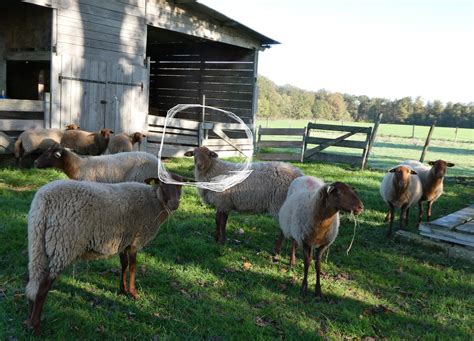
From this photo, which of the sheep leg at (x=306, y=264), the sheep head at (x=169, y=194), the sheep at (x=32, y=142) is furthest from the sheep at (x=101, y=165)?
the sheep at (x=32, y=142)

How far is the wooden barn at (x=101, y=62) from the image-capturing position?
11188mm

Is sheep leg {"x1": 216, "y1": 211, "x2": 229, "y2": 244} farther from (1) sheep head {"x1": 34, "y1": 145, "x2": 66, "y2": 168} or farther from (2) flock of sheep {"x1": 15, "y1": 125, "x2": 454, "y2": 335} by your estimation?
(1) sheep head {"x1": 34, "y1": 145, "x2": 66, "y2": 168}

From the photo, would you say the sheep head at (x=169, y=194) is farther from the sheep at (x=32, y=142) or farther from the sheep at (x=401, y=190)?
the sheep at (x=32, y=142)

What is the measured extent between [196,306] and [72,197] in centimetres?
182

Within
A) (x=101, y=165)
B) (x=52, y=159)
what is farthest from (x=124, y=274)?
(x=52, y=159)

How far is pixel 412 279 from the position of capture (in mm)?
6109

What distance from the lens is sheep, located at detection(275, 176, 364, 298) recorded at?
5074 millimetres

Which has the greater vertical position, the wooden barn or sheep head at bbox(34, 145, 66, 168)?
the wooden barn

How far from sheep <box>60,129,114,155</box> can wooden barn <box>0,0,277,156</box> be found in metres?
0.68

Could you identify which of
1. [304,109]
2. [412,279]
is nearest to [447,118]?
[304,109]

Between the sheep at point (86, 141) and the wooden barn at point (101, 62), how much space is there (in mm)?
681

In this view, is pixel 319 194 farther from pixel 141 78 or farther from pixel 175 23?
pixel 175 23

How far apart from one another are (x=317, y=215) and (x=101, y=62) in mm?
9017

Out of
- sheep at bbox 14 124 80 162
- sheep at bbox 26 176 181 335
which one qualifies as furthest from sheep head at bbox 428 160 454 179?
sheep at bbox 14 124 80 162
